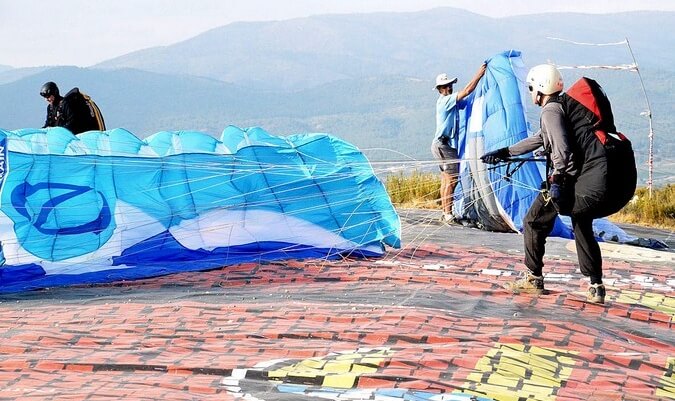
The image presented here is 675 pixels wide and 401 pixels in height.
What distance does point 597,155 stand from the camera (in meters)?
4.98

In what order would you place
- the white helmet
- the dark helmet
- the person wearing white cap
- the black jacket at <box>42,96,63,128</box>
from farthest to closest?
the person wearing white cap → the dark helmet → the black jacket at <box>42,96,63,128</box> → the white helmet

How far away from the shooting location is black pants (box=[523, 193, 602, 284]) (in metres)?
5.16

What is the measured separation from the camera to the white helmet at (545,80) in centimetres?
511

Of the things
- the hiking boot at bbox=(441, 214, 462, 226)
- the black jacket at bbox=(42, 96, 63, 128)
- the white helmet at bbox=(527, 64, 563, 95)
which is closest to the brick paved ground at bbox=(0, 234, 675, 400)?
the white helmet at bbox=(527, 64, 563, 95)

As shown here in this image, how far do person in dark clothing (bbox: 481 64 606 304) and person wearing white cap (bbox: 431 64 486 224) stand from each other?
321cm

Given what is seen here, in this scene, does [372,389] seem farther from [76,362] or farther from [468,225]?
[468,225]

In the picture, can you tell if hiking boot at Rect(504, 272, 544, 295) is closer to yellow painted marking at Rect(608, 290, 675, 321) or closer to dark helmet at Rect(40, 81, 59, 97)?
yellow painted marking at Rect(608, 290, 675, 321)

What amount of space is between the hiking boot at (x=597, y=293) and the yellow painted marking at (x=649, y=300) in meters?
0.20

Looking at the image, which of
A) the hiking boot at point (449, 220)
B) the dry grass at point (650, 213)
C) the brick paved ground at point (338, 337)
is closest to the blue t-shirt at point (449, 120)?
the hiking boot at point (449, 220)

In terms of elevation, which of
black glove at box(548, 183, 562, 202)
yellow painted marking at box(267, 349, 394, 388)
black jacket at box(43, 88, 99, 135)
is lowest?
yellow painted marking at box(267, 349, 394, 388)

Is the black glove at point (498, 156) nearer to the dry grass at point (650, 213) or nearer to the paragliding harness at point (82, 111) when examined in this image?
the paragliding harness at point (82, 111)

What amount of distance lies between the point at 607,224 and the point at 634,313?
124 inches

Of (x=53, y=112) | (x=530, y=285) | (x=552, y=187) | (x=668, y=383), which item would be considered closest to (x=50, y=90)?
(x=53, y=112)

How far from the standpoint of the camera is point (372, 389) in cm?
362
